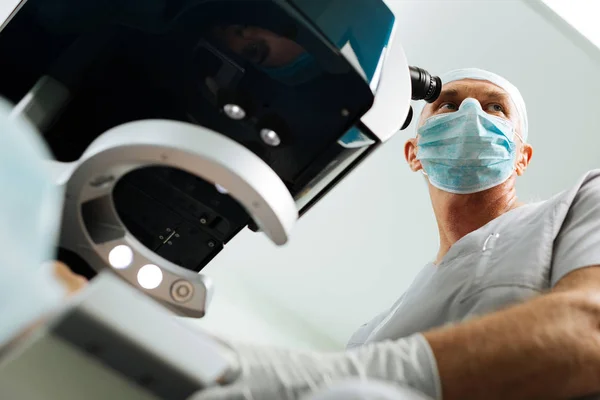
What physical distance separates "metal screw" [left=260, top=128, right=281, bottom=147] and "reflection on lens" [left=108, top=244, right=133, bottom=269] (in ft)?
0.68

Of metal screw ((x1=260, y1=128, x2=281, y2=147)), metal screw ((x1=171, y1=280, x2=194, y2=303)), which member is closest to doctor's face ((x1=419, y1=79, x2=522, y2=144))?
metal screw ((x1=260, y1=128, x2=281, y2=147))

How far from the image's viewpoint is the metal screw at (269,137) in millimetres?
786

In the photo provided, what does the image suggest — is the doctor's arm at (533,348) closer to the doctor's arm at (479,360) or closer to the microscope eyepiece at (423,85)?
the doctor's arm at (479,360)

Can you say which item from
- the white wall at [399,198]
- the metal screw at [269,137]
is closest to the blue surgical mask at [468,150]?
the white wall at [399,198]

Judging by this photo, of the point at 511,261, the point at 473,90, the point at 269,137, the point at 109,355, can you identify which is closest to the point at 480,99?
the point at 473,90

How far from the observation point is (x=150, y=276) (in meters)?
0.73

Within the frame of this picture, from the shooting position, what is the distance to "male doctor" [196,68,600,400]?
0.63 meters

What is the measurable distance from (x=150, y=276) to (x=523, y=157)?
1534 millimetres

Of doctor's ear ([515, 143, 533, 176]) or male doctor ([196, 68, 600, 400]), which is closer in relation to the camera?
male doctor ([196, 68, 600, 400])

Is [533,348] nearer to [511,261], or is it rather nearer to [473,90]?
[511,261]

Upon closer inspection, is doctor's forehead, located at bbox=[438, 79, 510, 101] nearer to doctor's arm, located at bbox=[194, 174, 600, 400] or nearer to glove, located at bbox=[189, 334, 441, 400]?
doctor's arm, located at bbox=[194, 174, 600, 400]

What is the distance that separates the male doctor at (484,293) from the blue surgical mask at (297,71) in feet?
1.03

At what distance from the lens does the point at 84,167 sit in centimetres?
64

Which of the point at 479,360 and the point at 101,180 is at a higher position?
the point at 479,360
